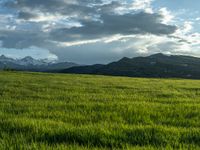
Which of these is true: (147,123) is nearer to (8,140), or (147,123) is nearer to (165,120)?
(165,120)

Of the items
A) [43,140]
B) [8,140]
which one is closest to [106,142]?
[43,140]

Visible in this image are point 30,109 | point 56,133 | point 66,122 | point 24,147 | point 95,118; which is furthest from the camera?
point 30,109

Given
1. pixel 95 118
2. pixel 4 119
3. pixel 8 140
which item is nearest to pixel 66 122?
→ pixel 95 118

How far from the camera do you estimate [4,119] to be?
37.8 feet

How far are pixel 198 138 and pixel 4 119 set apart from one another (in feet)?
20.5

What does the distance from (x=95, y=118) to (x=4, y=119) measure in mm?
3002

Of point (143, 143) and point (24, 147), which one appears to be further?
point (143, 143)

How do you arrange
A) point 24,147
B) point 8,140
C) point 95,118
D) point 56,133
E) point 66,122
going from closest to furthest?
point 24,147, point 8,140, point 56,133, point 66,122, point 95,118

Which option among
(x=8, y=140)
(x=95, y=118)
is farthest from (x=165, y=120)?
(x=8, y=140)

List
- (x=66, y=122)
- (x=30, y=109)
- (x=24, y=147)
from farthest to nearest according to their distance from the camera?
(x=30, y=109) → (x=66, y=122) → (x=24, y=147)

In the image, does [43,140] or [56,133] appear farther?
[56,133]

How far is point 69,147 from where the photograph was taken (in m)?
7.53

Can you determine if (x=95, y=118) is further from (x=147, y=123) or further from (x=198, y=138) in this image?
(x=198, y=138)

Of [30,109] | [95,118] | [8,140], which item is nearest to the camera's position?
[8,140]
